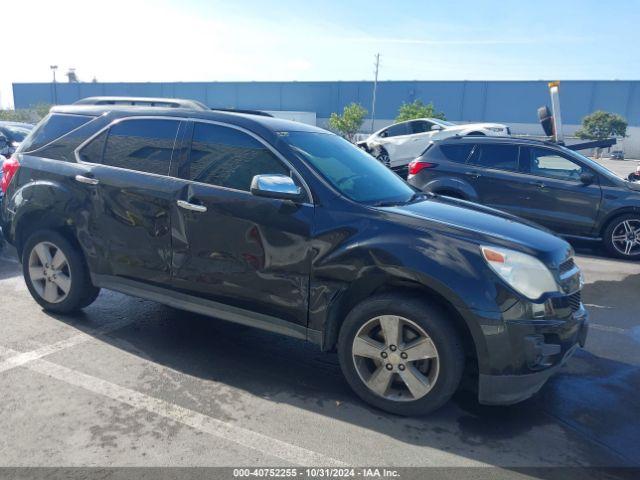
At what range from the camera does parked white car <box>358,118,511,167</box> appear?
16.1m

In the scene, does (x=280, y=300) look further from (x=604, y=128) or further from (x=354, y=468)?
(x=604, y=128)

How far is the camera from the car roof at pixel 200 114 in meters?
3.88

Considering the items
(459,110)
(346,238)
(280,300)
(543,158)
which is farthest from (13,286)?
(459,110)

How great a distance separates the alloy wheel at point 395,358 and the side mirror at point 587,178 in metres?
6.02

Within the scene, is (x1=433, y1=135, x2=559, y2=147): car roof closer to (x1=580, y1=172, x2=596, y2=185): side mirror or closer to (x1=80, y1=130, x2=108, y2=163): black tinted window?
(x1=580, y1=172, x2=596, y2=185): side mirror

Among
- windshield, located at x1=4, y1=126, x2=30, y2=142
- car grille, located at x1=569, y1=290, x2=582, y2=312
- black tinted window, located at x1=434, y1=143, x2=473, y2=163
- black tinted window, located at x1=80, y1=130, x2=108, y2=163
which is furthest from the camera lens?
windshield, located at x1=4, y1=126, x2=30, y2=142

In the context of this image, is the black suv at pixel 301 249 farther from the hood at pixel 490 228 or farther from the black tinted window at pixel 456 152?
the black tinted window at pixel 456 152

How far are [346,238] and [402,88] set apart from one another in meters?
78.7

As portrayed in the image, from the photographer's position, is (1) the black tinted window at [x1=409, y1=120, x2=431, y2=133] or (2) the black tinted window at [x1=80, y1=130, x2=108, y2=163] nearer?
(2) the black tinted window at [x1=80, y1=130, x2=108, y2=163]

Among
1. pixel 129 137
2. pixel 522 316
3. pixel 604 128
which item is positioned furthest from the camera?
pixel 604 128

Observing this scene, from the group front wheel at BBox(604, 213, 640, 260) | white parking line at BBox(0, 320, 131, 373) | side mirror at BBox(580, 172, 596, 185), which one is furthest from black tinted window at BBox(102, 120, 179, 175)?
front wheel at BBox(604, 213, 640, 260)

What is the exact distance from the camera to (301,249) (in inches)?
135

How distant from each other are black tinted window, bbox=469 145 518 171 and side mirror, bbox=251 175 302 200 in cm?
600

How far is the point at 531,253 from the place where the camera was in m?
3.12
